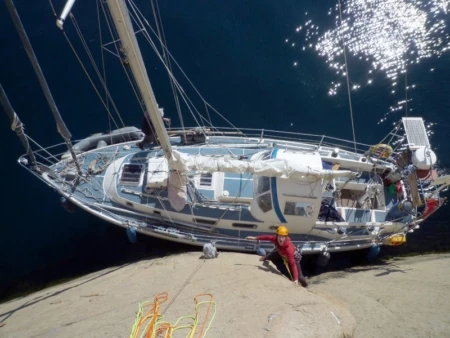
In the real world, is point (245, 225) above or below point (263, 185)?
below

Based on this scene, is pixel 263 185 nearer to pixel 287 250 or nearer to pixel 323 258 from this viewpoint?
pixel 287 250

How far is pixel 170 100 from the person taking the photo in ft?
61.8

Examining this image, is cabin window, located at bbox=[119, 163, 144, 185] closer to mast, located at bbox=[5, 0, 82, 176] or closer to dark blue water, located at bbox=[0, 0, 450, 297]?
mast, located at bbox=[5, 0, 82, 176]

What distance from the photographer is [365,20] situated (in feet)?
65.8

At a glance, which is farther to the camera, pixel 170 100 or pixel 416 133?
pixel 170 100

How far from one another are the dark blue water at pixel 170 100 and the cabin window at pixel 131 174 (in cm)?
274

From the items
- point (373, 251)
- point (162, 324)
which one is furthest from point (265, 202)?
point (162, 324)

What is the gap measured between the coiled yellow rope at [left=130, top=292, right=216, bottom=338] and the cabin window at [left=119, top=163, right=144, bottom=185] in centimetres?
517

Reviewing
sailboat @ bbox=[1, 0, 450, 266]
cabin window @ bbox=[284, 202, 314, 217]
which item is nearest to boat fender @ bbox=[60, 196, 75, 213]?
sailboat @ bbox=[1, 0, 450, 266]

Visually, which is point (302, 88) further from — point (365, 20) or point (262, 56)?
point (365, 20)

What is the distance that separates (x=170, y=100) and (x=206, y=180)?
574 centimetres

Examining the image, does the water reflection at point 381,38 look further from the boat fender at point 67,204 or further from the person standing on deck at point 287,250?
the boat fender at point 67,204

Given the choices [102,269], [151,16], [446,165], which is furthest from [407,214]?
[151,16]

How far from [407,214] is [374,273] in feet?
8.00
